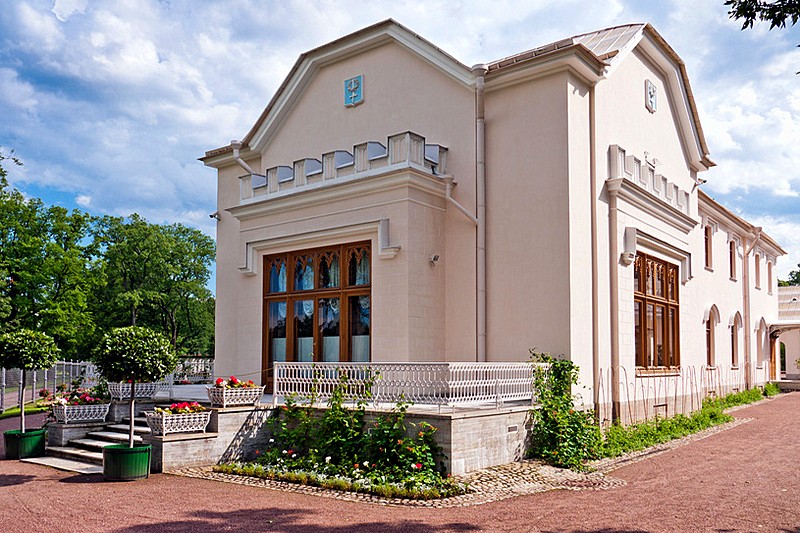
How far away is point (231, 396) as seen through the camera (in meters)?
11.1

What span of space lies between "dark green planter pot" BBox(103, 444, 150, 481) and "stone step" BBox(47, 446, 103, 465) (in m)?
1.71

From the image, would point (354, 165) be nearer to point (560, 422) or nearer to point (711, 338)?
point (560, 422)

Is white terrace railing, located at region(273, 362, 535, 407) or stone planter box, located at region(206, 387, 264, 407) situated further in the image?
stone planter box, located at region(206, 387, 264, 407)

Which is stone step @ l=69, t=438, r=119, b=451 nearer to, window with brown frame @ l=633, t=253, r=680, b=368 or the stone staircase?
the stone staircase

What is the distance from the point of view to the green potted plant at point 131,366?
9.69 meters

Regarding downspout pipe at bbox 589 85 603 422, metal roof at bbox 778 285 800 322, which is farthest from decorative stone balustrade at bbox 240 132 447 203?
metal roof at bbox 778 285 800 322

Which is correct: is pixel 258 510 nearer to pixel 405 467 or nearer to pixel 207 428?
pixel 405 467

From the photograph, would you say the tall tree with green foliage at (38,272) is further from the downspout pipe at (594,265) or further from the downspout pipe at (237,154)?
the downspout pipe at (594,265)

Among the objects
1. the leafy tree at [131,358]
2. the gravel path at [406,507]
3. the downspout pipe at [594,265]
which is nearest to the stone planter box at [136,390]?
the gravel path at [406,507]

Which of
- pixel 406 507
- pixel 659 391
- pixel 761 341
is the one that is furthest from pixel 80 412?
pixel 761 341

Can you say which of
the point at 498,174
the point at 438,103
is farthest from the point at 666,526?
the point at 438,103

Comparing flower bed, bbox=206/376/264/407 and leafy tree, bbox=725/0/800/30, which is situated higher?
leafy tree, bbox=725/0/800/30

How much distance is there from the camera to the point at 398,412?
9.88 metres

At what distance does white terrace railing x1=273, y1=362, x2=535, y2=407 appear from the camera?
9961 millimetres
